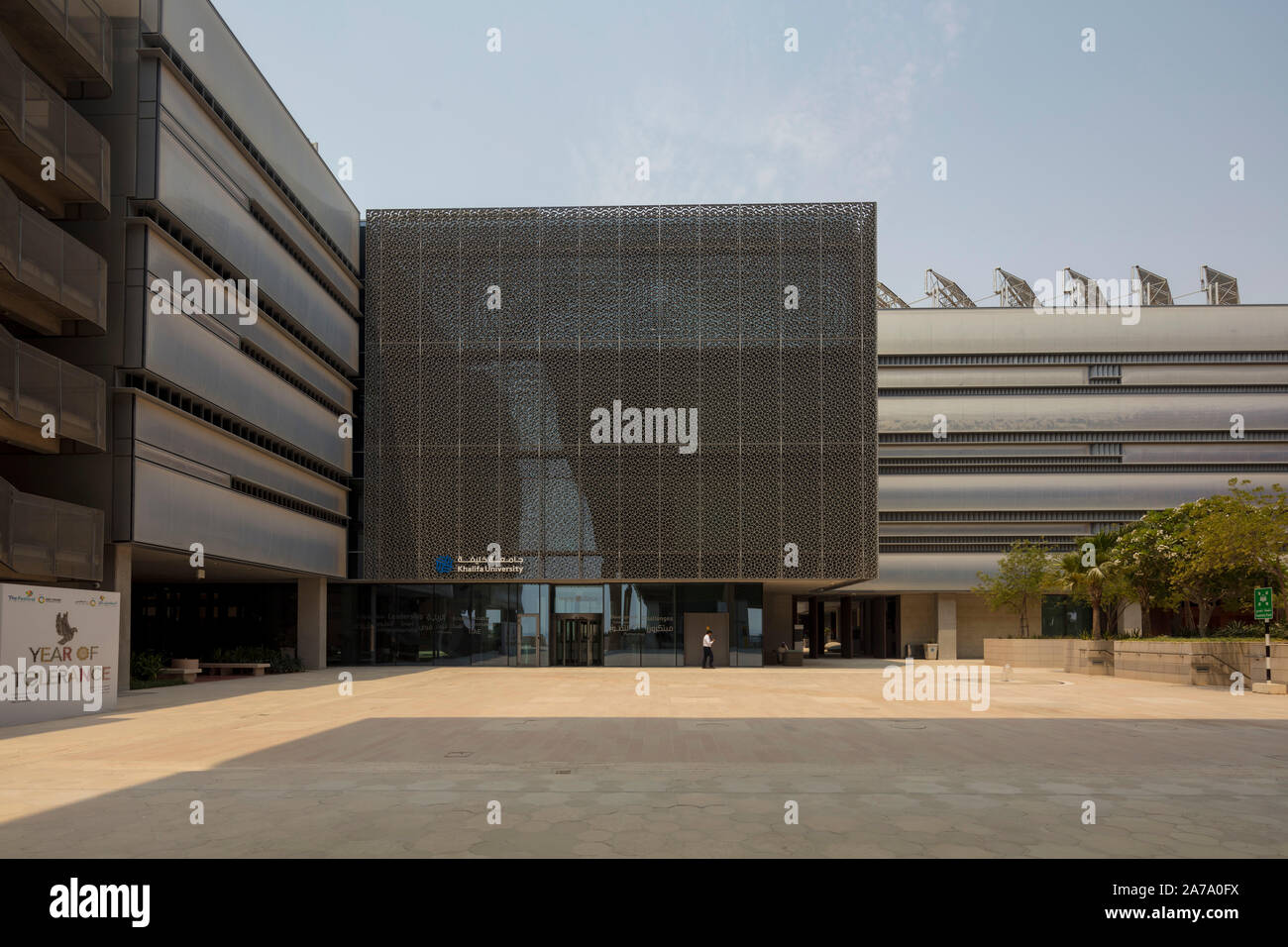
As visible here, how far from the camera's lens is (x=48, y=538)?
2236cm

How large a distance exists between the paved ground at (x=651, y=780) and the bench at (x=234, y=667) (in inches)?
545

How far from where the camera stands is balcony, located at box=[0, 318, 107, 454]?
21.3 m

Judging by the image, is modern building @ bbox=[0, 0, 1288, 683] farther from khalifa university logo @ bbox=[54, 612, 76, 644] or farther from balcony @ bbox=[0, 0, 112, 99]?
khalifa university logo @ bbox=[54, 612, 76, 644]

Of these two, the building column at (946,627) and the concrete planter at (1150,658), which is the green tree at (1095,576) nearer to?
the concrete planter at (1150,658)

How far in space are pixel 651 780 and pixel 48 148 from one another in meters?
20.3

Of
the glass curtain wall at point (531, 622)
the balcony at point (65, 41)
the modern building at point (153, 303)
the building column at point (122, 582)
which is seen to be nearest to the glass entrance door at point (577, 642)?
the glass curtain wall at point (531, 622)

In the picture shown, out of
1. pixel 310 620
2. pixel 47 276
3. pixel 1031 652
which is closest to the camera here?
pixel 47 276

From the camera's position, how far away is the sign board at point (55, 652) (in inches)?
757

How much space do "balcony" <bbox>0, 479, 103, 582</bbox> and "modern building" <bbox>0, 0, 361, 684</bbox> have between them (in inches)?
2.0

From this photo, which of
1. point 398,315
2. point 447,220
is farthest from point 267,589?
point 447,220

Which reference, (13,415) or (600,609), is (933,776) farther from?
(600,609)

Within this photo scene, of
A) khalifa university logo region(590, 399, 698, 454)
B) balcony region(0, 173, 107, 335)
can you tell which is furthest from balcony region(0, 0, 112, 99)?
khalifa university logo region(590, 399, 698, 454)

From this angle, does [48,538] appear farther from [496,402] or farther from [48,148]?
[496,402]

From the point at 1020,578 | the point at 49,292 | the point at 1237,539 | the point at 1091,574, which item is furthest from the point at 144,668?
the point at 1020,578
